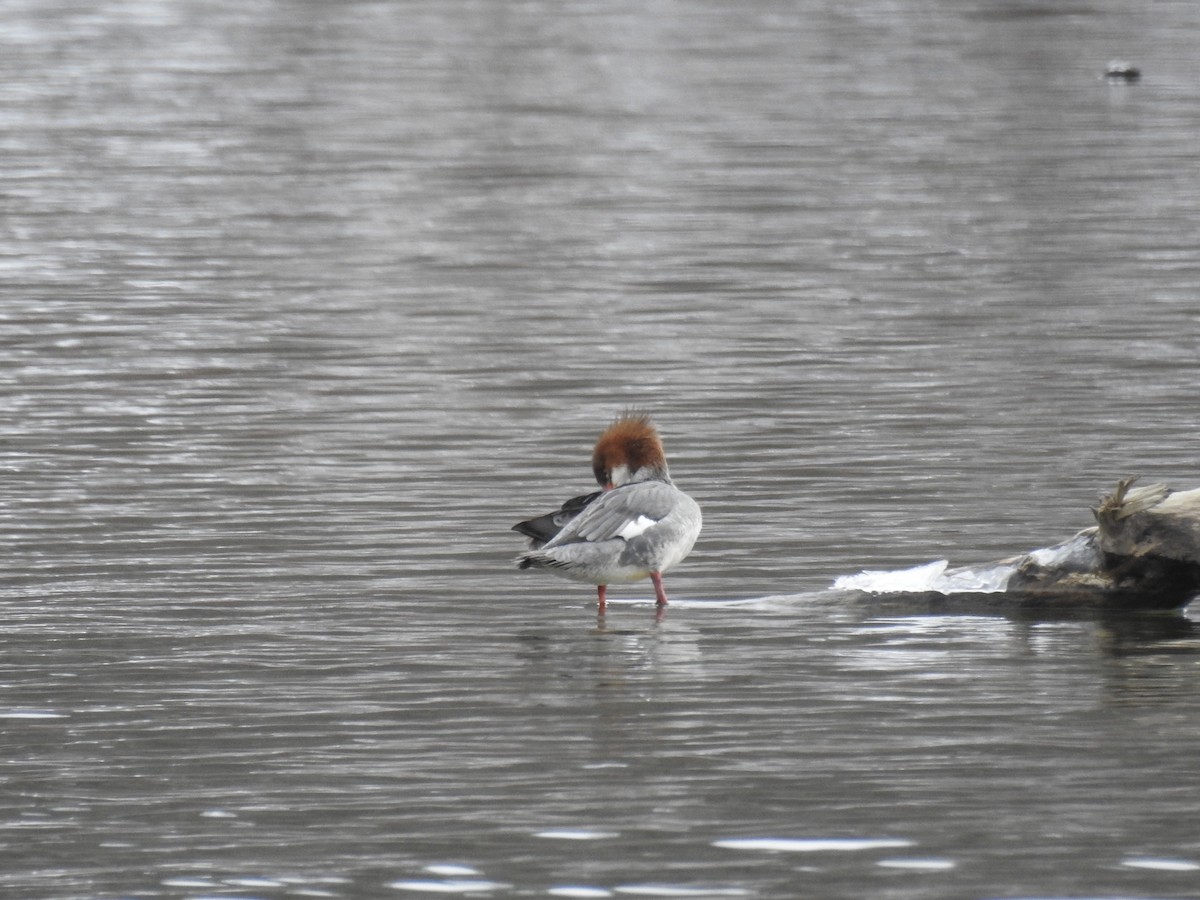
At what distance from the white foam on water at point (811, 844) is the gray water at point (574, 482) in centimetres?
2

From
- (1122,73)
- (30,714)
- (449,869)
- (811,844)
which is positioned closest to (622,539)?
(30,714)

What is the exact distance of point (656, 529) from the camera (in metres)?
10.0

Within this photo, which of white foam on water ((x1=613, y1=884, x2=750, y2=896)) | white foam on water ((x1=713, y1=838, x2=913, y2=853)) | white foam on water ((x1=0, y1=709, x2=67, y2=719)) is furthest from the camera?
white foam on water ((x1=0, y1=709, x2=67, y2=719))

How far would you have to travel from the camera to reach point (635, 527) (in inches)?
393

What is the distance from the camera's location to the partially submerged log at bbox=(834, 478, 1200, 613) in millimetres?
9492

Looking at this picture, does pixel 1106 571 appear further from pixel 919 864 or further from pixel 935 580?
pixel 919 864

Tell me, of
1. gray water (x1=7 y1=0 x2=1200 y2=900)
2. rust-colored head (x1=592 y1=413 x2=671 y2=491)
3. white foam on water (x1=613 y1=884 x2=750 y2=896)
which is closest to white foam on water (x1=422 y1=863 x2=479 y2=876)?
gray water (x1=7 y1=0 x2=1200 y2=900)

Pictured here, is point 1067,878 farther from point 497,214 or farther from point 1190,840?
point 497,214

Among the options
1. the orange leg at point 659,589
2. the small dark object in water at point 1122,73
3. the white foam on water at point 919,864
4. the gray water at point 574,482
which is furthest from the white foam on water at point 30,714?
the small dark object in water at point 1122,73

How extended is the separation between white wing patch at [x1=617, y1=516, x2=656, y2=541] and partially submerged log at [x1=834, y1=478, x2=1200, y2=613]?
0.96 m

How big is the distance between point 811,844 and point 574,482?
20.1ft

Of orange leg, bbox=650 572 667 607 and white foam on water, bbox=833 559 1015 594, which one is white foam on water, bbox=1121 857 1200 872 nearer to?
white foam on water, bbox=833 559 1015 594

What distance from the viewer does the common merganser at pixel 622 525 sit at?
988 centimetres

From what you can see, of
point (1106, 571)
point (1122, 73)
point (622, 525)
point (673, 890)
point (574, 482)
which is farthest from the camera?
point (1122, 73)
